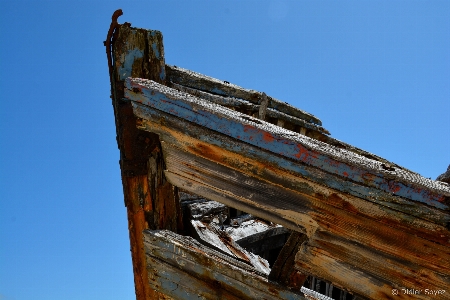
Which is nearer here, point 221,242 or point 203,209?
point 221,242

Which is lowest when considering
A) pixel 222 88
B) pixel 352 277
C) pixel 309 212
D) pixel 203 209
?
pixel 352 277

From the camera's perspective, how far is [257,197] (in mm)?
2094

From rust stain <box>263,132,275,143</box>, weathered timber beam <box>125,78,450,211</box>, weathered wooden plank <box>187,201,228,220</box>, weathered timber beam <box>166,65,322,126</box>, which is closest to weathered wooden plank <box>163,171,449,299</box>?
weathered timber beam <box>125,78,450,211</box>

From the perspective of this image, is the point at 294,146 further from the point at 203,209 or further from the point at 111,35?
the point at 203,209

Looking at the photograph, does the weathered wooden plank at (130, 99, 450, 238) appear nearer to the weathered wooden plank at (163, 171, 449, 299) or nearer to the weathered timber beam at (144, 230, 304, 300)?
the weathered wooden plank at (163, 171, 449, 299)

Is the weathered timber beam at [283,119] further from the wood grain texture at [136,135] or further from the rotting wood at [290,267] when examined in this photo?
the rotting wood at [290,267]

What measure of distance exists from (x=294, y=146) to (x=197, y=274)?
102cm

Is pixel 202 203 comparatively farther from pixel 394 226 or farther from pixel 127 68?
pixel 394 226

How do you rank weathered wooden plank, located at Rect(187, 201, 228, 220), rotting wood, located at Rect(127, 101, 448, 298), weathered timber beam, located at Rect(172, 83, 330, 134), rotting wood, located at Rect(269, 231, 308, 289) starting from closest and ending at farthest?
rotting wood, located at Rect(127, 101, 448, 298) → rotting wood, located at Rect(269, 231, 308, 289) → weathered timber beam, located at Rect(172, 83, 330, 134) → weathered wooden plank, located at Rect(187, 201, 228, 220)

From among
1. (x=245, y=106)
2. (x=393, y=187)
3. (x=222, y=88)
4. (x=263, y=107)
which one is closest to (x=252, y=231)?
(x=263, y=107)

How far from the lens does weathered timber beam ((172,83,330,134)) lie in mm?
3156

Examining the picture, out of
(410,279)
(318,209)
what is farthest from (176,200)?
(410,279)

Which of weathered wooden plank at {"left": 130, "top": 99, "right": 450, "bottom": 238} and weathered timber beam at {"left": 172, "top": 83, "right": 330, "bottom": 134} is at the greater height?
weathered timber beam at {"left": 172, "top": 83, "right": 330, "bottom": 134}

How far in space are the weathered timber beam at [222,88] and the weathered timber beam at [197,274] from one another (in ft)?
3.85
